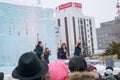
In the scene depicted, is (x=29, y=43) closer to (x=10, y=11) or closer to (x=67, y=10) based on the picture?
(x=10, y=11)

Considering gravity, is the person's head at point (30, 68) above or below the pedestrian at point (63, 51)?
above

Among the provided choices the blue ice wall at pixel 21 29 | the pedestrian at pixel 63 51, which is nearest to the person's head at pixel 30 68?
the blue ice wall at pixel 21 29

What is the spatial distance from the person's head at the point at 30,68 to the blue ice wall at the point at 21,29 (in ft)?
38.7

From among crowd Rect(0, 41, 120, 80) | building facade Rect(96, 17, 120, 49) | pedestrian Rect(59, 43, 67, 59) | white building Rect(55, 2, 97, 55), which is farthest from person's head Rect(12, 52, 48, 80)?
building facade Rect(96, 17, 120, 49)

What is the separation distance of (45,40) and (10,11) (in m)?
2.77

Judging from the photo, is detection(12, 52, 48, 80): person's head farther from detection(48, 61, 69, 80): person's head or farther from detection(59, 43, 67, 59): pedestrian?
detection(59, 43, 67, 59): pedestrian

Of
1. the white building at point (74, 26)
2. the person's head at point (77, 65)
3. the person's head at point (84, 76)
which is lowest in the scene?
the person's head at point (84, 76)

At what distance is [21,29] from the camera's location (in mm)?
14727

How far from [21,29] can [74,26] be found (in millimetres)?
75770

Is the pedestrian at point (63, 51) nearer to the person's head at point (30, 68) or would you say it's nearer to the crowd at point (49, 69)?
the crowd at point (49, 69)

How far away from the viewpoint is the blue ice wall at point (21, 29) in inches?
549

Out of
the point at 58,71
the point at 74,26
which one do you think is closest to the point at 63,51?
the point at 58,71

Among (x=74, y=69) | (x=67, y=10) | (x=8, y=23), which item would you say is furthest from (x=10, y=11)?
(x=67, y=10)

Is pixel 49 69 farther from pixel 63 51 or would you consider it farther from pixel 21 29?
pixel 21 29
